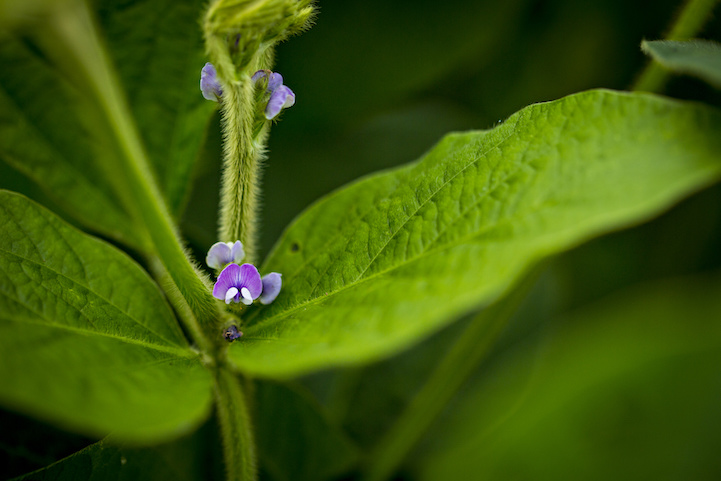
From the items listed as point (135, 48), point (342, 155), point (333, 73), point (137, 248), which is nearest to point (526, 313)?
point (342, 155)

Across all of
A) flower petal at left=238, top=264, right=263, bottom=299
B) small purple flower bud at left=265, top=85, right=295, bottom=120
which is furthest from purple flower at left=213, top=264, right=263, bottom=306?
small purple flower bud at left=265, top=85, right=295, bottom=120

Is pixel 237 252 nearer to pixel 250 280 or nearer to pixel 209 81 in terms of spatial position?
pixel 250 280

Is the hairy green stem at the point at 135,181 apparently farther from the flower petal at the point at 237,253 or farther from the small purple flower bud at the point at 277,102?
the small purple flower bud at the point at 277,102

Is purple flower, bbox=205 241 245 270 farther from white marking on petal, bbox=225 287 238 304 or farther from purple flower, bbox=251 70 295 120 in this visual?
purple flower, bbox=251 70 295 120

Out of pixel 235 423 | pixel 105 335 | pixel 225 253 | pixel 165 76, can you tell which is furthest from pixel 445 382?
pixel 165 76

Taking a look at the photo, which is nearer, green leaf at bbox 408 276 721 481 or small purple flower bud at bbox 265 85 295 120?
small purple flower bud at bbox 265 85 295 120

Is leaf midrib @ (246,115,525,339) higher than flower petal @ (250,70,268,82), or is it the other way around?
flower petal @ (250,70,268,82)

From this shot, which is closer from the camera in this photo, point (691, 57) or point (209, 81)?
point (691, 57)

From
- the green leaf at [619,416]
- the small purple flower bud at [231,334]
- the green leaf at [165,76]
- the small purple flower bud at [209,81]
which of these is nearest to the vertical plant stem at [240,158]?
the small purple flower bud at [209,81]
